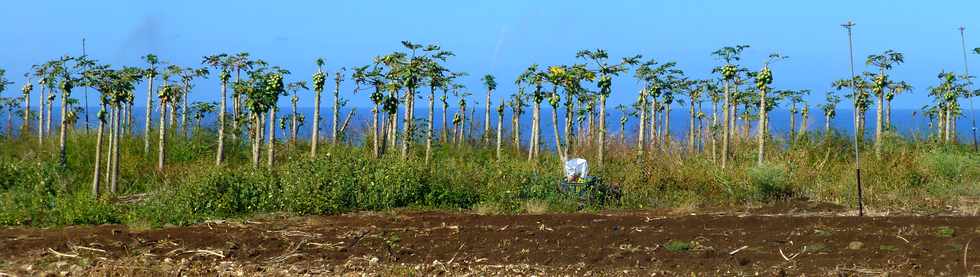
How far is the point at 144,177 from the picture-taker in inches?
595

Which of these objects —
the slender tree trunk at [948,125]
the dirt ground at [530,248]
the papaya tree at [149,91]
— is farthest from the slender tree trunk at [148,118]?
the slender tree trunk at [948,125]

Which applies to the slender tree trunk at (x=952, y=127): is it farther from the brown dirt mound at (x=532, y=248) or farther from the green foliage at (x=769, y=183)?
the brown dirt mound at (x=532, y=248)

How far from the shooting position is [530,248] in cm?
784

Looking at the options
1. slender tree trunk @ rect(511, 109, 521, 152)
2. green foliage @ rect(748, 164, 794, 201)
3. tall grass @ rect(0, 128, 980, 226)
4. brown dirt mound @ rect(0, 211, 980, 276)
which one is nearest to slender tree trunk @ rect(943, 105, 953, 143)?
tall grass @ rect(0, 128, 980, 226)

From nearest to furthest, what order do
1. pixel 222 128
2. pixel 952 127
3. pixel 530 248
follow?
pixel 530 248
pixel 222 128
pixel 952 127

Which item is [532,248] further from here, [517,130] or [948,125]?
[517,130]

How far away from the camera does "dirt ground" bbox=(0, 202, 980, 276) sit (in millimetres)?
7039

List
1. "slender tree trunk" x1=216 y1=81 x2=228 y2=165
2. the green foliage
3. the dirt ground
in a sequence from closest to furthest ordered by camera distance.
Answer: the dirt ground
the green foliage
"slender tree trunk" x1=216 y1=81 x2=228 y2=165

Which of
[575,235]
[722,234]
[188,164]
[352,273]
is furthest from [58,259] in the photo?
[188,164]

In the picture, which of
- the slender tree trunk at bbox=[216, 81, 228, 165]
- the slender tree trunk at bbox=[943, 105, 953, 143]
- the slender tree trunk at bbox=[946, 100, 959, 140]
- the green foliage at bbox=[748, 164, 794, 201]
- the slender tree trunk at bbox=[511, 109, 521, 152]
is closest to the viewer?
the green foliage at bbox=[748, 164, 794, 201]

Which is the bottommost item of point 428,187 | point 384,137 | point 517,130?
point 428,187

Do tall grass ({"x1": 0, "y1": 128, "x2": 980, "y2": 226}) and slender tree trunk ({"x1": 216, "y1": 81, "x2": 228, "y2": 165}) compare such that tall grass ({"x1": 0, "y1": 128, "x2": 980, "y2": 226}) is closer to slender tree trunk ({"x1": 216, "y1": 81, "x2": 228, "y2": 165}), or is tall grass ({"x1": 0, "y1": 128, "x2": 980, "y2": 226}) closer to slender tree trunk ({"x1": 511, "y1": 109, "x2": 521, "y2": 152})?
slender tree trunk ({"x1": 216, "y1": 81, "x2": 228, "y2": 165})

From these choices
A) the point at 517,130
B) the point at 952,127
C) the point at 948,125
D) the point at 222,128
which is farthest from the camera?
the point at 517,130

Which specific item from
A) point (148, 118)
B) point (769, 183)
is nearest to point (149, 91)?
point (148, 118)
